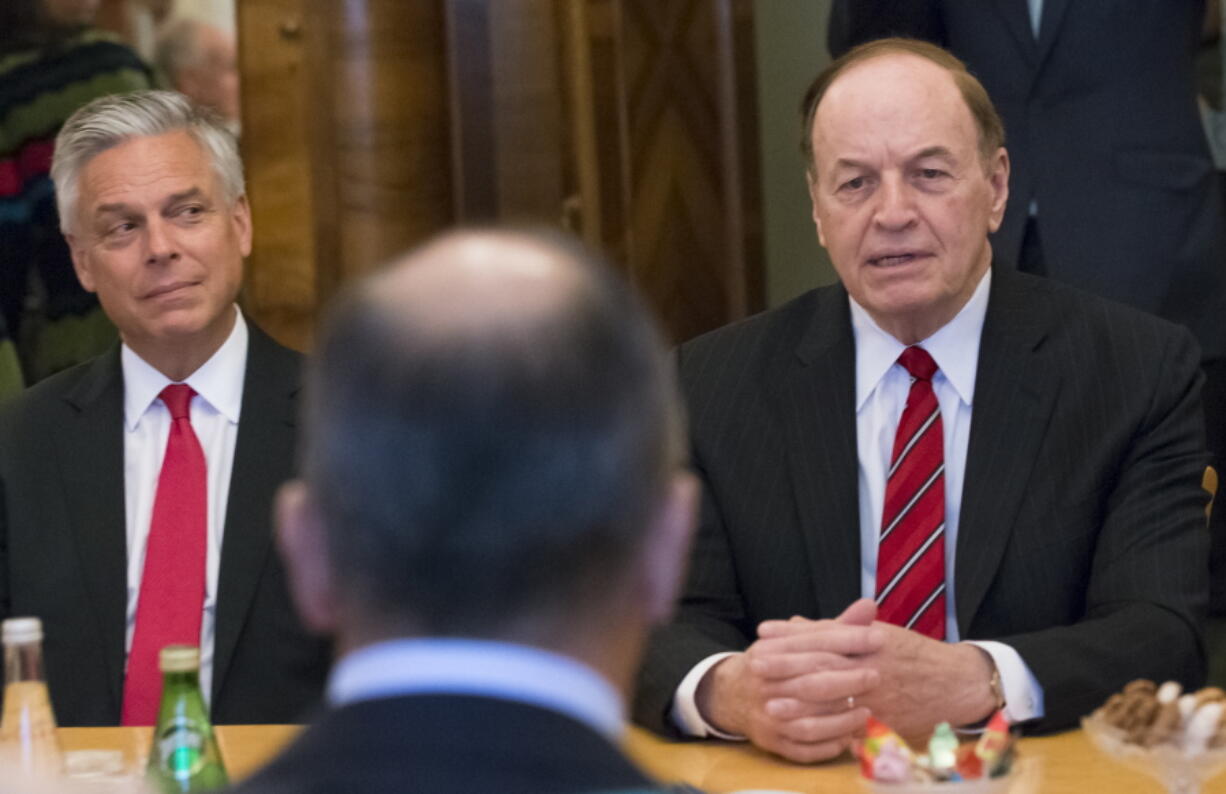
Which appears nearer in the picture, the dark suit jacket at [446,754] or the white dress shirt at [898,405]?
the dark suit jacket at [446,754]

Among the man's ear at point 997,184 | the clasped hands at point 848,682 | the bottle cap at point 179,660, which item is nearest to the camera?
the bottle cap at point 179,660

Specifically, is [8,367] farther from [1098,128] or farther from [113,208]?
[1098,128]

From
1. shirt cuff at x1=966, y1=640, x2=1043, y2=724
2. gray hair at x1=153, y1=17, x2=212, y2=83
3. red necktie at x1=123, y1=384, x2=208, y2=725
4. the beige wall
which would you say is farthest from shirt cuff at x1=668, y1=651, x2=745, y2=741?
the beige wall

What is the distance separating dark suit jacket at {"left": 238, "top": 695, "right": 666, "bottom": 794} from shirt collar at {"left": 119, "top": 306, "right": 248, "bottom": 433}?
2.08m

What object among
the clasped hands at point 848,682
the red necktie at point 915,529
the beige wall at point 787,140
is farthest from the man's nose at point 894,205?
the beige wall at point 787,140

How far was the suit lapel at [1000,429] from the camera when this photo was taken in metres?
2.44

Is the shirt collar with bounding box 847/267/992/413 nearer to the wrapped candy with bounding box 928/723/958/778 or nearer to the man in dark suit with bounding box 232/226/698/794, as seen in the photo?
the wrapped candy with bounding box 928/723/958/778

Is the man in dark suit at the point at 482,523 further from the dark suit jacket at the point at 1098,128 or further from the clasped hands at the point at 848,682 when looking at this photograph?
the dark suit jacket at the point at 1098,128

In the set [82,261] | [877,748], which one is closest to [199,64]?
[82,261]

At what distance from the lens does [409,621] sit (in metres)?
0.86

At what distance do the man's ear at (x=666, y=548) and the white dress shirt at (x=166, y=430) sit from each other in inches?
74.4

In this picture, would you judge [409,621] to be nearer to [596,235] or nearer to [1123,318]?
[1123,318]

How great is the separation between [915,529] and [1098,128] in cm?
134

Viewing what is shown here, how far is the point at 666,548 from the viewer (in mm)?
925
